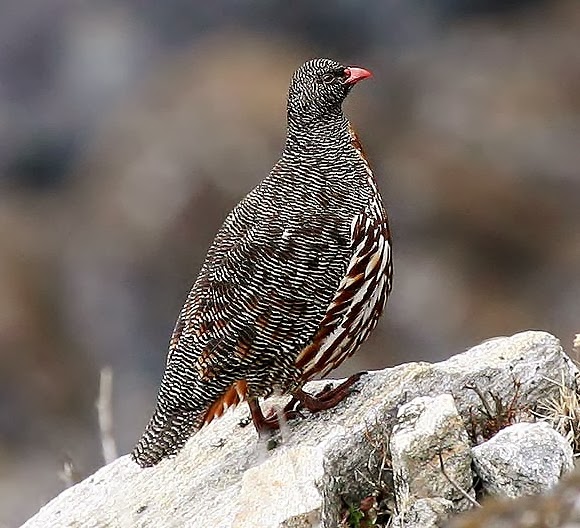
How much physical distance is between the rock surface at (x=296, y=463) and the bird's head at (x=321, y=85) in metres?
1.70

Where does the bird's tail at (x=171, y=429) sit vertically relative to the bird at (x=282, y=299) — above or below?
below

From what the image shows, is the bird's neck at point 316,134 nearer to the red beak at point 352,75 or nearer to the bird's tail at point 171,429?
the red beak at point 352,75

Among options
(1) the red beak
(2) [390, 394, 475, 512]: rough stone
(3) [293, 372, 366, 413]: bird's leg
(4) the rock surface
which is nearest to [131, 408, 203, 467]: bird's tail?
(4) the rock surface

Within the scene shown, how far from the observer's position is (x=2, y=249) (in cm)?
2425

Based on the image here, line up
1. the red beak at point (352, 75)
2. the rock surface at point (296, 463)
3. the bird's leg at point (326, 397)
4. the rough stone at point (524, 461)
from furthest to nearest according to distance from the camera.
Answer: the red beak at point (352, 75) < the bird's leg at point (326, 397) < the rock surface at point (296, 463) < the rough stone at point (524, 461)

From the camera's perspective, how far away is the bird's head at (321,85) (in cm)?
813

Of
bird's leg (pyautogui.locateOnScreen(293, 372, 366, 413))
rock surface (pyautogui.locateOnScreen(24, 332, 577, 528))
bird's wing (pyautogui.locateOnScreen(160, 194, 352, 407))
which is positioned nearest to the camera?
rock surface (pyautogui.locateOnScreen(24, 332, 577, 528))

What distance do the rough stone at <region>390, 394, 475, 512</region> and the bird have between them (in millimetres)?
1618

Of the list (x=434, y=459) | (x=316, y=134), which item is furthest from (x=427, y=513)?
(x=316, y=134)

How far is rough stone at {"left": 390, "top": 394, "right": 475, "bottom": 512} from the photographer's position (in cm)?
592

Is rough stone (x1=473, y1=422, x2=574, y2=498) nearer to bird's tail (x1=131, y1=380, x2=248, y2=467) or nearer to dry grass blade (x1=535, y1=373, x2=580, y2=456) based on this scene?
dry grass blade (x1=535, y1=373, x2=580, y2=456)

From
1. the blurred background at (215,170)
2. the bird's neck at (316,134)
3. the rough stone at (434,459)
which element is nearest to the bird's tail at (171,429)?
the bird's neck at (316,134)

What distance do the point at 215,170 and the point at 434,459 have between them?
58.7ft

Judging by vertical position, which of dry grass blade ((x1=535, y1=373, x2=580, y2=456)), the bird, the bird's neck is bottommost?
dry grass blade ((x1=535, y1=373, x2=580, y2=456))
